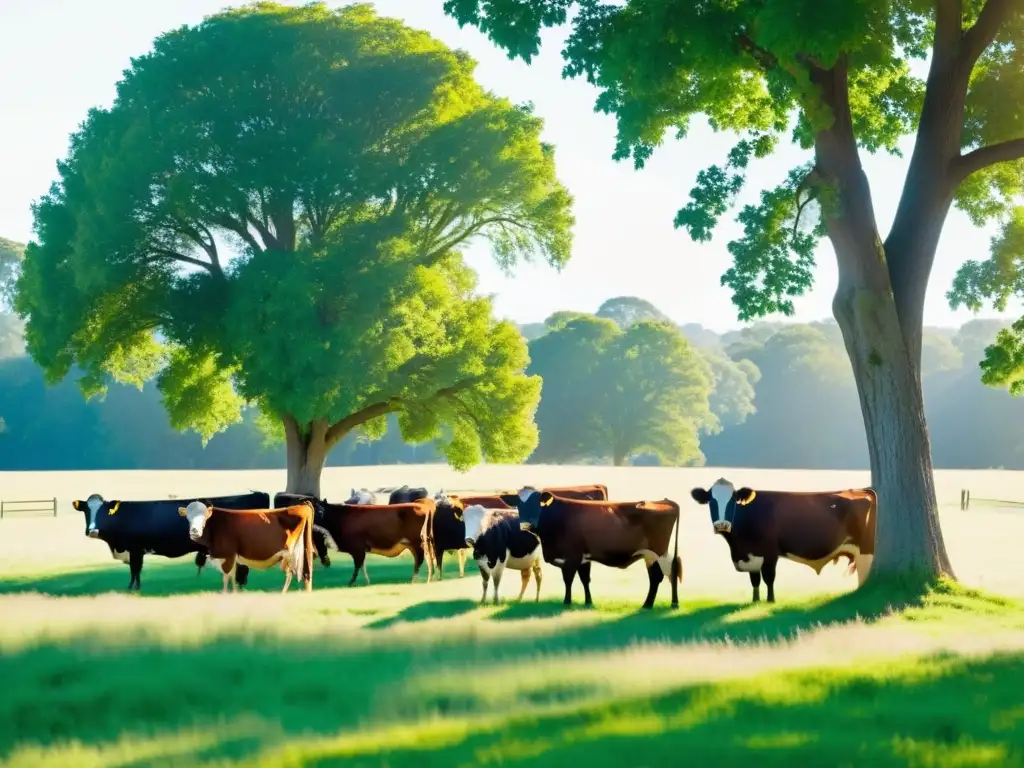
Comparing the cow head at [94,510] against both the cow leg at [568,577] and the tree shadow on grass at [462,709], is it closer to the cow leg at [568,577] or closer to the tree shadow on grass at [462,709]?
the cow leg at [568,577]

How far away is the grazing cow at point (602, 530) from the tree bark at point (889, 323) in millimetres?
3279

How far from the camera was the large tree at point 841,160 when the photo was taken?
645 inches

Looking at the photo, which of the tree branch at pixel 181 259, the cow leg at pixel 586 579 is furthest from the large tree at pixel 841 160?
the tree branch at pixel 181 259

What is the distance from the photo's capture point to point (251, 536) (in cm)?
1995

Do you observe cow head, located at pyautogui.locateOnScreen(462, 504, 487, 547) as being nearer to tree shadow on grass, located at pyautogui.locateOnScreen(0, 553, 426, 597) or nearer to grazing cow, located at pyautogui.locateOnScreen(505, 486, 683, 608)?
grazing cow, located at pyautogui.locateOnScreen(505, 486, 683, 608)

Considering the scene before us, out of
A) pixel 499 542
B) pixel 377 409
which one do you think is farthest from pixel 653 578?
pixel 377 409

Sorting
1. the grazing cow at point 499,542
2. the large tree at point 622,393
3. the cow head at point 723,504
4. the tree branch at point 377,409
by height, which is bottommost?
the grazing cow at point 499,542

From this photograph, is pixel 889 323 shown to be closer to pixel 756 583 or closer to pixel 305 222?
pixel 756 583

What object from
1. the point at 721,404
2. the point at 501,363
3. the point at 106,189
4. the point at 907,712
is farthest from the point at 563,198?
the point at 721,404

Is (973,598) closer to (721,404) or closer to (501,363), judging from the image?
(501,363)

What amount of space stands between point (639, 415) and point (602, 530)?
56273 mm

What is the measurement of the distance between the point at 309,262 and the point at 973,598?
53.3 feet

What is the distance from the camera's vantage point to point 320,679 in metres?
10.9

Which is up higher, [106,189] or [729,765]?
[106,189]
